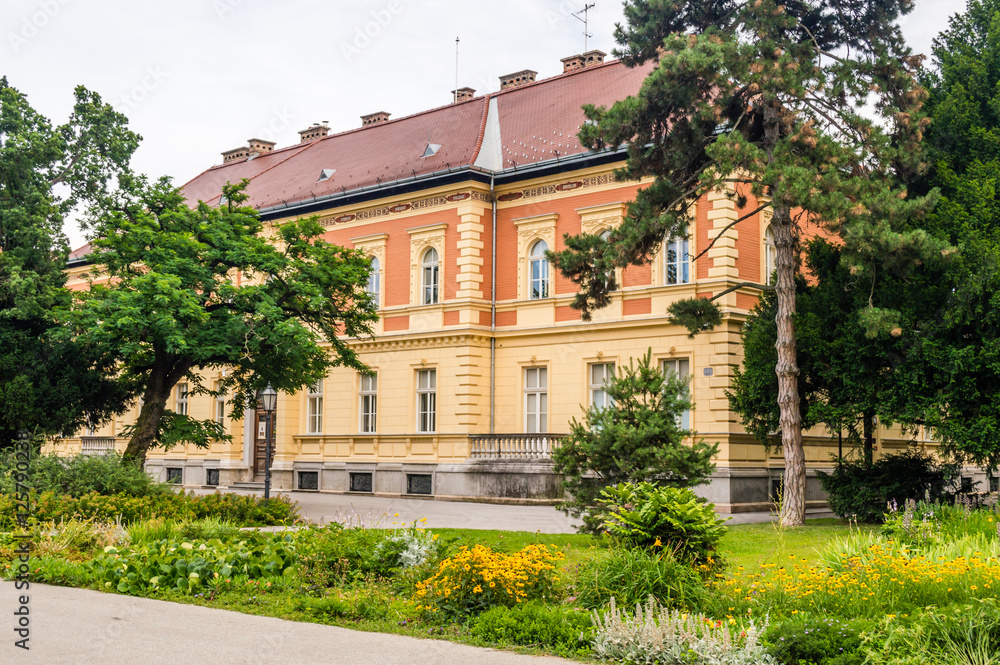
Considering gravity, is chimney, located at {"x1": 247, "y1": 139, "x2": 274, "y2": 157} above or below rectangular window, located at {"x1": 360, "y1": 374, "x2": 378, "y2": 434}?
above

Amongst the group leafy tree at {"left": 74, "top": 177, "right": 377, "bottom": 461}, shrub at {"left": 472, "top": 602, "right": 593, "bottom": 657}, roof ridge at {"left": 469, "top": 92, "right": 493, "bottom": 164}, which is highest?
roof ridge at {"left": 469, "top": 92, "right": 493, "bottom": 164}

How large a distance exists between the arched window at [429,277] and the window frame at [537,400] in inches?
150

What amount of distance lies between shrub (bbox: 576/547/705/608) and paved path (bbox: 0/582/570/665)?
1422mm

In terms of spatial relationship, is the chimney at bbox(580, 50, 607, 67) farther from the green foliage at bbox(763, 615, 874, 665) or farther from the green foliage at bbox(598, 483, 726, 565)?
the green foliage at bbox(763, 615, 874, 665)

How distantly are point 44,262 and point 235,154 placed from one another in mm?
22682

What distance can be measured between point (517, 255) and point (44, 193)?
1262cm

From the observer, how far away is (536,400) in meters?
29.1

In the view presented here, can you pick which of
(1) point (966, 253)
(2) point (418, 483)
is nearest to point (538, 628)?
(1) point (966, 253)

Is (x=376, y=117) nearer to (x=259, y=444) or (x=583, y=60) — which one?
(x=583, y=60)

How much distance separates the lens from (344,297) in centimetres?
2405

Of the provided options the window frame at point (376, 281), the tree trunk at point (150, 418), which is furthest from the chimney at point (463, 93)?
the tree trunk at point (150, 418)

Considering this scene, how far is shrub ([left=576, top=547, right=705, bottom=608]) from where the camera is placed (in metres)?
8.88

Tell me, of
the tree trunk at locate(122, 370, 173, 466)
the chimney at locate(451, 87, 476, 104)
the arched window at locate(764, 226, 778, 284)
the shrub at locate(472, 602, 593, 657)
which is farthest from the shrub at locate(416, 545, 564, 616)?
the chimney at locate(451, 87, 476, 104)

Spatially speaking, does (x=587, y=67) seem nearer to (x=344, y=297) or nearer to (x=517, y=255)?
(x=517, y=255)
